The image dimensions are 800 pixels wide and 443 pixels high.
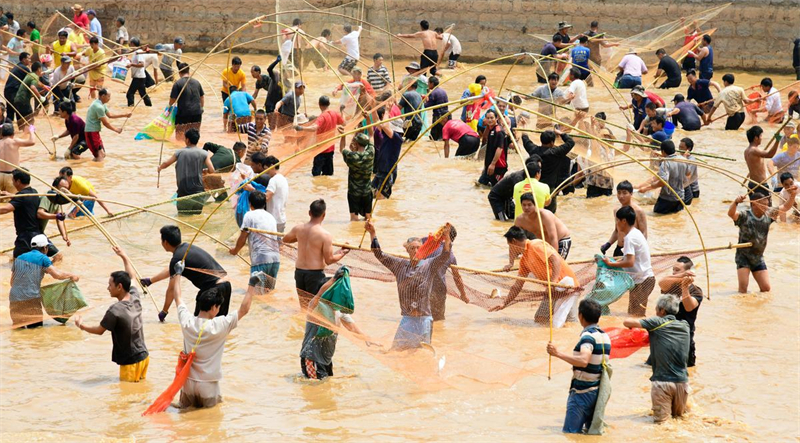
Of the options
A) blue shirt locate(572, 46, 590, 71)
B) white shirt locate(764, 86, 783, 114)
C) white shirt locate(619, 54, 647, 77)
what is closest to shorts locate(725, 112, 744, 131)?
white shirt locate(764, 86, 783, 114)

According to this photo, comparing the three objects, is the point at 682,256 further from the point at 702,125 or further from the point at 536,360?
the point at 702,125

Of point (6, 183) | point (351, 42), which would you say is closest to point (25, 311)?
point (6, 183)

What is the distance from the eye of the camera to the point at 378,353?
27.5 feet

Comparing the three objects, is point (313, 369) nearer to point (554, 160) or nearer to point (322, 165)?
point (554, 160)

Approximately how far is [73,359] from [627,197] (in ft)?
19.1

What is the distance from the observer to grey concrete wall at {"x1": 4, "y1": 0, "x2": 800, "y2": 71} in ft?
72.6

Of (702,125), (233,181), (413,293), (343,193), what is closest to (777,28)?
(702,125)

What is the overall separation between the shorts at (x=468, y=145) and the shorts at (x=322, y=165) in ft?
6.64

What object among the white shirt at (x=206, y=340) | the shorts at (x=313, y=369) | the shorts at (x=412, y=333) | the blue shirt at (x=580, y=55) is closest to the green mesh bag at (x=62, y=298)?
the white shirt at (x=206, y=340)

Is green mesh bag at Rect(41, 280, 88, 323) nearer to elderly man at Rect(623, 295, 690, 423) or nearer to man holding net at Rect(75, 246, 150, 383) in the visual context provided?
man holding net at Rect(75, 246, 150, 383)

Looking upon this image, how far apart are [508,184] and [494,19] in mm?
11602

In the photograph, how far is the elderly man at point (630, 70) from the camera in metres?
19.3

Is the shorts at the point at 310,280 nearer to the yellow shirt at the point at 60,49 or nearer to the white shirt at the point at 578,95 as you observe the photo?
the white shirt at the point at 578,95

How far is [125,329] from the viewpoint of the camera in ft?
26.9
